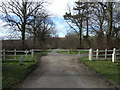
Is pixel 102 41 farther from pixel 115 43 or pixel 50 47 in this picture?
pixel 50 47

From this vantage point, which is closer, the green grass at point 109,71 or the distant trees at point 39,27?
the green grass at point 109,71

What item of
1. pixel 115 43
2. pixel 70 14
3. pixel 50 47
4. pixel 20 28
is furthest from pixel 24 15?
pixel 115 43

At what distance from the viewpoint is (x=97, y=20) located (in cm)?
2716

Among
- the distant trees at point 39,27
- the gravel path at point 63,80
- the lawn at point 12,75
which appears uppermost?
the distant trees at point 39,27

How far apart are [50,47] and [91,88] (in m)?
28.6

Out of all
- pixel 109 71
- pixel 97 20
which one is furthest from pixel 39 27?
pixel 109 71

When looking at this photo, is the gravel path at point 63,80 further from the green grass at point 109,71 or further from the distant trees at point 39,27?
the distant trees at point 39,27

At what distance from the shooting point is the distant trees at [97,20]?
19.0 meters

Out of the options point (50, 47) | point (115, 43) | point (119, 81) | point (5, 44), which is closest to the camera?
point (119, 81)

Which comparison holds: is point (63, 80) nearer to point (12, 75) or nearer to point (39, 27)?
point (12, 75)

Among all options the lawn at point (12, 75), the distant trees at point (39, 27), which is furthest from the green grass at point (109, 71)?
the distant trees at point (39, 27)

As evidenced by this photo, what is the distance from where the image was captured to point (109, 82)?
6062 millimetres

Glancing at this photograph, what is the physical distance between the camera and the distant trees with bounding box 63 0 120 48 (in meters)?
19.0

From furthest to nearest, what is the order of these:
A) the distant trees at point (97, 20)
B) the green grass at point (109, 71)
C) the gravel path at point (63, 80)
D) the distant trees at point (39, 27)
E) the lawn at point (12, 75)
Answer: the distant trees at point (39, 27)
the distant trees at point (97, 20)
the green grass at point (109, 71)
the lawn at point (12, 75)
the gravel path at point (63, 80)
